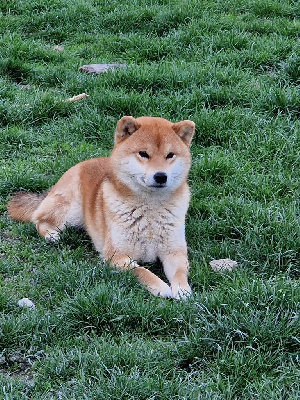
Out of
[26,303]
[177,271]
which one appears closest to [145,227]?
[177,271]

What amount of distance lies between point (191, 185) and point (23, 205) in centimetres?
153

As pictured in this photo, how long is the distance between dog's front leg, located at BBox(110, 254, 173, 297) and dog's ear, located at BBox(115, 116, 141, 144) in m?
0.95

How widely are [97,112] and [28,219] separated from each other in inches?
80.0

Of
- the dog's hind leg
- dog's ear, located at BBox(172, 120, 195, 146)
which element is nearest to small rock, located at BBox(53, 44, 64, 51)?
the dog's hind leg

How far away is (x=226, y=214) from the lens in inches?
221

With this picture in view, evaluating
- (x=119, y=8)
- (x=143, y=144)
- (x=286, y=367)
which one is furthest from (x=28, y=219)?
(x=119, y=8)

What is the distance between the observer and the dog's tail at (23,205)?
5.82 meters

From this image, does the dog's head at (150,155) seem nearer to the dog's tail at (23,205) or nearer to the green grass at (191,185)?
the green grass at (191,185)

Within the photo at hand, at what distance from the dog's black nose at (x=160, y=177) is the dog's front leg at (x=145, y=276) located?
0.61 metres

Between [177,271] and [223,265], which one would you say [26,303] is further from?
[223,265]

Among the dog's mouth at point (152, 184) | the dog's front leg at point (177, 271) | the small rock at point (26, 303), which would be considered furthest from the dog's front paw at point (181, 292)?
the small rock at point (26, 303)

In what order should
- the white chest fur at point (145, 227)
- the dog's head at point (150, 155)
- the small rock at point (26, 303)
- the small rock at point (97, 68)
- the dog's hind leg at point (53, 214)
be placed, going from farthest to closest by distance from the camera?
the small rock at point (97, 68), the dog's hind leg at point (53, 214), the white chest fur at point (145, 227), the dog's head at point (150, 155), the small rock at point (26, 303)

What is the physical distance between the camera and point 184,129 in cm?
533

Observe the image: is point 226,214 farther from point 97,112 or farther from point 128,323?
point 97,112
